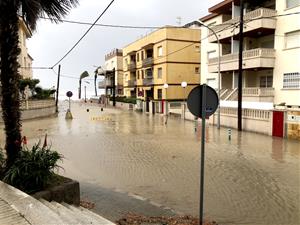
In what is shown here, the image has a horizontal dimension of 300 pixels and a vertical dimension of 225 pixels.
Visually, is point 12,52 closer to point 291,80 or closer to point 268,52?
point 291,80

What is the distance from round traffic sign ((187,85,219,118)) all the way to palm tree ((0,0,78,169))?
3.40 metres

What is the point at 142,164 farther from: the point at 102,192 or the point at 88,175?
the point at 102,192

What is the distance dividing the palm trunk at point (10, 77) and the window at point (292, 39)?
2150cm

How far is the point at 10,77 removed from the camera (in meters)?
6.75

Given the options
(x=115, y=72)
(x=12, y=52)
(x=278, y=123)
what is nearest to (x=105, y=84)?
(x=115, y=72)

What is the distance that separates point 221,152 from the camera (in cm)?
1419

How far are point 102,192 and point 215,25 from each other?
25.8 meters

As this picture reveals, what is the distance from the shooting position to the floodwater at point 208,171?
719 centimetres

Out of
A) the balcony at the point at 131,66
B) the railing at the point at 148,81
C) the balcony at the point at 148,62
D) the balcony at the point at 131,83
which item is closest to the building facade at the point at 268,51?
the balcony at the point at 148,62

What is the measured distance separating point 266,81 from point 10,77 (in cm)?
2450

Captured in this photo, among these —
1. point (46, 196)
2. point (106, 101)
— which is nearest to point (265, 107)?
point (46, 196)

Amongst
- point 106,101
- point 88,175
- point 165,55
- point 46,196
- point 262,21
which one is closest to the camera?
point 46,196

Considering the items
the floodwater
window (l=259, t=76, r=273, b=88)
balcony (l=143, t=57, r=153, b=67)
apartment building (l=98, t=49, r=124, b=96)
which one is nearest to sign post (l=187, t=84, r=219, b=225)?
the floodwater

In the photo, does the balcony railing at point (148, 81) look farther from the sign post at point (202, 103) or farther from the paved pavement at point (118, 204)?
the sign post at point (202, 103)
